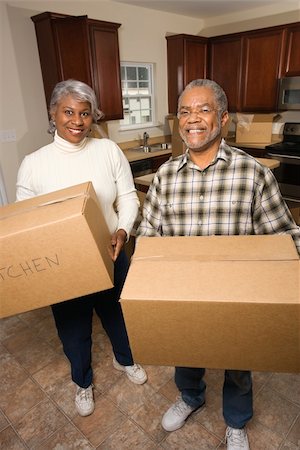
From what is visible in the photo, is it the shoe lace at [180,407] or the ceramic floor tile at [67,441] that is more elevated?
the shoe lace at [180,407]

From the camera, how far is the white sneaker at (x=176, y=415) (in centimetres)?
135

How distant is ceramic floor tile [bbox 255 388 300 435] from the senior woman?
30.4 inches

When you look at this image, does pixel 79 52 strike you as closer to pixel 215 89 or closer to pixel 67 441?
pixel 215 89

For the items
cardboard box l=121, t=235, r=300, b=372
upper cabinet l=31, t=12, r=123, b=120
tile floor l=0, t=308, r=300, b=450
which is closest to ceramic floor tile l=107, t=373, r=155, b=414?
tile floor l=0, t=308, r=300, b=450

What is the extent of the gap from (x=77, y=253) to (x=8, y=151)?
249 cm

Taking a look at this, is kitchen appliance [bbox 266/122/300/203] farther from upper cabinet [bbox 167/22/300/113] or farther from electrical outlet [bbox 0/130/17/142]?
electrical outlet [bbox 0/130/17/142]

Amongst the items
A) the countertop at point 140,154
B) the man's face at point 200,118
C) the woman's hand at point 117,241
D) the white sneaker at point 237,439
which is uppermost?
the man's face at point 200,118

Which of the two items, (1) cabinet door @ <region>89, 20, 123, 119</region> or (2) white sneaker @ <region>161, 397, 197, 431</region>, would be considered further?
(1) cabinet door @ <region>89, 20, 123, 119</region>

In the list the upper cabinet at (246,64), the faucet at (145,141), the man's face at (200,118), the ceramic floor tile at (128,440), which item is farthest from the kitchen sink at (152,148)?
the ceramic floor tile at (128,440)

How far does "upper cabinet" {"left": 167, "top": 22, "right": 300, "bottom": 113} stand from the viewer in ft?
11.5

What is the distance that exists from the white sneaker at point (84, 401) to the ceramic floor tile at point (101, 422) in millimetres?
27

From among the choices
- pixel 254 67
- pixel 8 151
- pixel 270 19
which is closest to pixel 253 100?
pixel 254 67

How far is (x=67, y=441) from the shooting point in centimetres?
136

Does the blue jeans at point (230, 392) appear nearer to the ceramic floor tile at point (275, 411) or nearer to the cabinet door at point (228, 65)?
the ceramic floor tile at point (275, 411)
